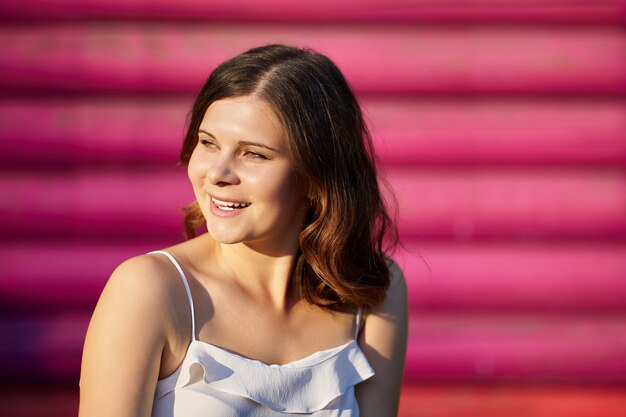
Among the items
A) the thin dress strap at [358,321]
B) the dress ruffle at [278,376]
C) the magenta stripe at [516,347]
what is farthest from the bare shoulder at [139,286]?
the magenta stripe at [516,347]

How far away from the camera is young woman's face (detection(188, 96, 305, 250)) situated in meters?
2.21

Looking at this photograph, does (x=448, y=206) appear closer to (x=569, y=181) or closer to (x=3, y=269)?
(x=569, y=181)

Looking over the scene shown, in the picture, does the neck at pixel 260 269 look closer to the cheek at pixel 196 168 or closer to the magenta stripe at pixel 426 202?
the cheek at pixel 196 168

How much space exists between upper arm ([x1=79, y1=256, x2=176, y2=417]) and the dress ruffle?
93 millimetres

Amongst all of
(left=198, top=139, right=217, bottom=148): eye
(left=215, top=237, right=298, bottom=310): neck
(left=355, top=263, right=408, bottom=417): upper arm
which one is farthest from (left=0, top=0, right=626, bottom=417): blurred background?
(left=198, top=139, right=217, bottom=148): eye

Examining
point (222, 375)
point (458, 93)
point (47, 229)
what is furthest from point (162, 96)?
point (222, 375)

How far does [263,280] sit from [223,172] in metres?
0.39

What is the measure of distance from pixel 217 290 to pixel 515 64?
5.65ft

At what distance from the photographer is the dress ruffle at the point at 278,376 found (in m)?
2.22

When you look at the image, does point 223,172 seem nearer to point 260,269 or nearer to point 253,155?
point 253,155

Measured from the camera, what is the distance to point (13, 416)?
3.55 m

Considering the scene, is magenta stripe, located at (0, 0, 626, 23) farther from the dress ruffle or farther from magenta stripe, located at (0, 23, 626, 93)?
the dress ruffle

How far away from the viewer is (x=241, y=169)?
221cm

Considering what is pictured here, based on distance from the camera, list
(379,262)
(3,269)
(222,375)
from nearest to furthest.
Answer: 1. (222,375)
2. (379,262)
3. (3,269)
